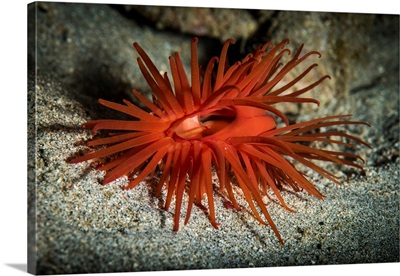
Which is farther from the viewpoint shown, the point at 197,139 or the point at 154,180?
the point at 154,180

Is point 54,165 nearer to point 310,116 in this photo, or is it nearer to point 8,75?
point 8,75

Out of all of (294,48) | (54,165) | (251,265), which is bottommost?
(251,265)

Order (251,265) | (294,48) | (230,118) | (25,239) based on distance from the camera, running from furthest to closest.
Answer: (294,48) → (230,118) → (251,265) → (25,239)

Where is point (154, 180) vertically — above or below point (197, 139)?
below

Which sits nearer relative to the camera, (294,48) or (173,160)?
(173,160)

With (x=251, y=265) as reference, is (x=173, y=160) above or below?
above

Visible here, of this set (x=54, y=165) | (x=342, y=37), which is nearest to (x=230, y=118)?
(x=54, y=165)

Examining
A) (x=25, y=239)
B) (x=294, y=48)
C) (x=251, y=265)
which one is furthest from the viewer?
(x=294, y=48)

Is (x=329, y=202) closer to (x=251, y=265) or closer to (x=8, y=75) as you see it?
(x=251, y=265)
